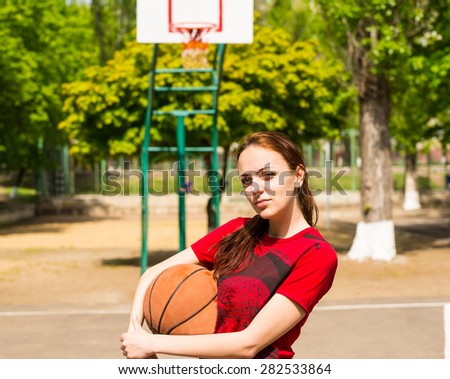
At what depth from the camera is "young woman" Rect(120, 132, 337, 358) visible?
9.82ft

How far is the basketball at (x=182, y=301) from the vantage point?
10.6 ft

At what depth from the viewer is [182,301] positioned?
10.8 ft

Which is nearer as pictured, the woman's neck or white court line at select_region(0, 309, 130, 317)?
the woman's neck

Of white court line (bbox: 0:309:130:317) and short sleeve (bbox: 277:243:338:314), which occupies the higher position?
short sleeve (bbox: 277:243:338:314)

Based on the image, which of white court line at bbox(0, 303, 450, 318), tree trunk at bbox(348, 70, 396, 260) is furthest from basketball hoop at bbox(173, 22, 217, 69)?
tree trunk at bbox(348, 70, 396, 260)

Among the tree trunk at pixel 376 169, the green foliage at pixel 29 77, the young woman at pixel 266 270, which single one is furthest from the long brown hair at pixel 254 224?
the green foliage at pixel 29 77

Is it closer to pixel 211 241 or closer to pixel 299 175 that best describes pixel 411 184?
pixel 211 241

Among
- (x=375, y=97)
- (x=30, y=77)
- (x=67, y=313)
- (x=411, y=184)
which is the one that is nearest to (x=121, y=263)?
(x=375, y=97)

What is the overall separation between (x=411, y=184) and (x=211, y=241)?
113ft

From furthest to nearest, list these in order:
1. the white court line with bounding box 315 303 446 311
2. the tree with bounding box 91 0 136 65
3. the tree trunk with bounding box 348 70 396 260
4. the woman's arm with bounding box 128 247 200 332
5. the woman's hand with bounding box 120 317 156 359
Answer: the tree with bounding box 91 0 136 65, the tree trunk with bounding box 348 70 396 260, the white court line with bounding box 315 303 446 311, the woman's arm with bounding box 128 247 200 332, the woman's hand with bounding box 120 317 156 359

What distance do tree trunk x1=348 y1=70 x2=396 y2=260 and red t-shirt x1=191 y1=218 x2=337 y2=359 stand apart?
51.8 ft

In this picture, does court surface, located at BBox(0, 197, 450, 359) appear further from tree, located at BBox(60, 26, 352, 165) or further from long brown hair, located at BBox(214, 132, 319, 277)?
long brown hair, located at BBox(214, 132, 319, 277)

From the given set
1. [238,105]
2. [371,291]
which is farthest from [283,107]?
[371,291]
